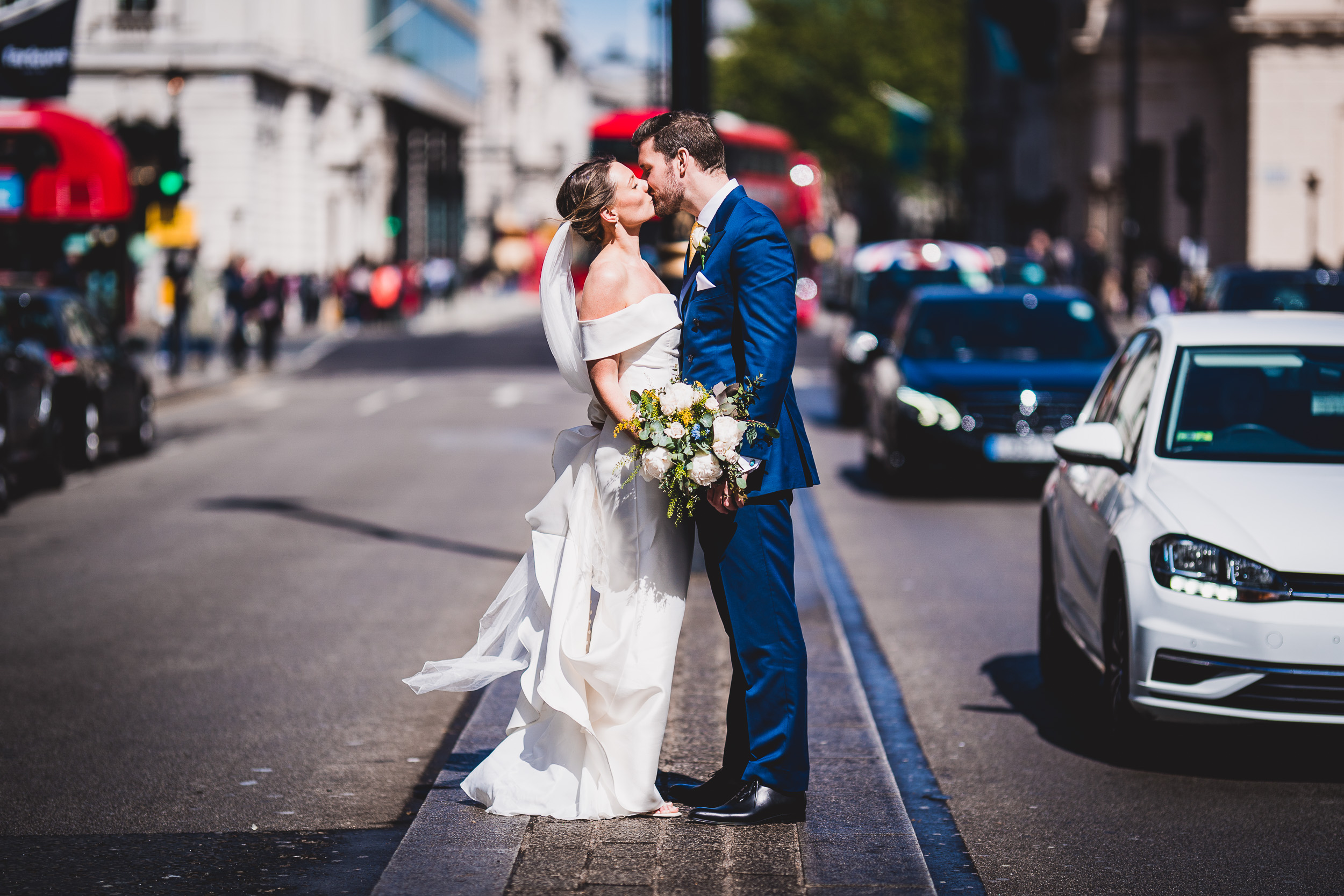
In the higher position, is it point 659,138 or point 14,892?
point 659,138

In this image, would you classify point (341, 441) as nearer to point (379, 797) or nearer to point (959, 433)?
point (959, 433)

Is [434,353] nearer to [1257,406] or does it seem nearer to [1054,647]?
[1054,647]

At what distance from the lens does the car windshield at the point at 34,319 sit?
1642cm

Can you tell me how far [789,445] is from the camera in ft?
15.9

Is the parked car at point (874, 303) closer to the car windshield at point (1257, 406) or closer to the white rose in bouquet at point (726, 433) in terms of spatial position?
Result: the car windshield at point (1257, 406)

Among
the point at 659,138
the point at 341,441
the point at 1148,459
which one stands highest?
the point at 659,138

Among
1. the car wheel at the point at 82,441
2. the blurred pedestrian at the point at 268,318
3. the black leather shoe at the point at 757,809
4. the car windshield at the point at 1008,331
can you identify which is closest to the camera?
the black leather shoe at the point at 757,809

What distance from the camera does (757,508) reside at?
15.9 ft


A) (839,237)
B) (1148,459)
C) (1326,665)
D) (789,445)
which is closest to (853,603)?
(1148,459)

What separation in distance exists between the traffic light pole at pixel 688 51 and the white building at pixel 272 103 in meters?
31.7

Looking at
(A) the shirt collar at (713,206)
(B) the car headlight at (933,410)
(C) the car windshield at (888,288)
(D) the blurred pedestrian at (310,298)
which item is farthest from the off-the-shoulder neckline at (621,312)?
(D) the blurred pedestrian at (310,298)

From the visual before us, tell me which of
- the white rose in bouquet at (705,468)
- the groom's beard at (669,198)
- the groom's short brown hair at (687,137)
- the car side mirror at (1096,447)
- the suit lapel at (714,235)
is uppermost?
the groom's short brown hair at (687,137)

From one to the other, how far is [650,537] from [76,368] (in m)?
12.9

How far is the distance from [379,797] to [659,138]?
2364 mm
